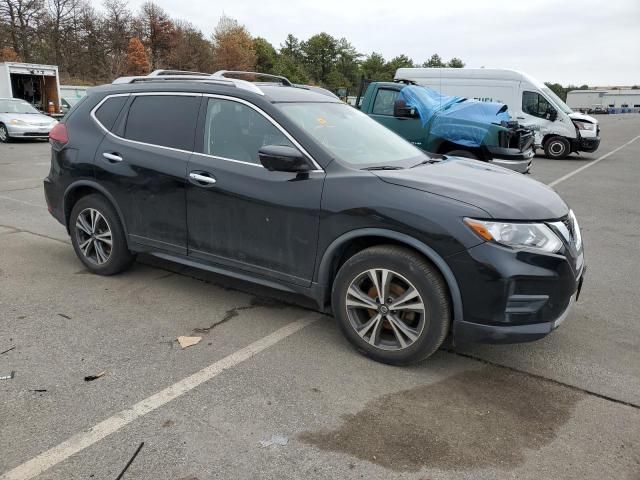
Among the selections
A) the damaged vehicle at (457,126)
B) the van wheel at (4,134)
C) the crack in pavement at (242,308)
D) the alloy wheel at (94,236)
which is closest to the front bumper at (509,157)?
the damaged vehicle at (457,126)

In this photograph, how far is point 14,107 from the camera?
1823cm

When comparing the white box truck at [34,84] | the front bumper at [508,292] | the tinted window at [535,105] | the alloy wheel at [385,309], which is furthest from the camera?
the white box truck at [34,84]

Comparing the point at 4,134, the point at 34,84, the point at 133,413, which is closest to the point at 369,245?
the point at 133,413

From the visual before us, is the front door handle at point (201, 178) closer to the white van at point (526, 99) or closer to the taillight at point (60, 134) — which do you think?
the taillight at point (60, 134)

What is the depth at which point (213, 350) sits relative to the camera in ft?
11.8

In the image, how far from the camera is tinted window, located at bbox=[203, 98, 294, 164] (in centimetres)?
381

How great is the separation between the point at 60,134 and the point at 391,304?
354 centimetres

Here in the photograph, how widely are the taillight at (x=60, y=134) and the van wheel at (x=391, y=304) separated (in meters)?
3.05

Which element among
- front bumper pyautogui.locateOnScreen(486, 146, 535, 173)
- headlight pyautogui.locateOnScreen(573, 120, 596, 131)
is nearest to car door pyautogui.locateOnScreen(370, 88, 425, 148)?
front bumper pyautogui.locateOnScreen(486, 146, 535, 173)

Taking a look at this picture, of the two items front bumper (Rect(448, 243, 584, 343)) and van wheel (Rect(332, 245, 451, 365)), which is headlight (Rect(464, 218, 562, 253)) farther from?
van wheel (Rect(332, 245, 451, 365))

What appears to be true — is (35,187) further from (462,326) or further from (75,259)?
(462,326)

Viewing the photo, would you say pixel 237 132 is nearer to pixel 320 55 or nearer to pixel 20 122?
pixel 20 122

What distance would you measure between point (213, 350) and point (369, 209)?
4.63ft

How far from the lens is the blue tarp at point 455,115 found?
10.5 meters
